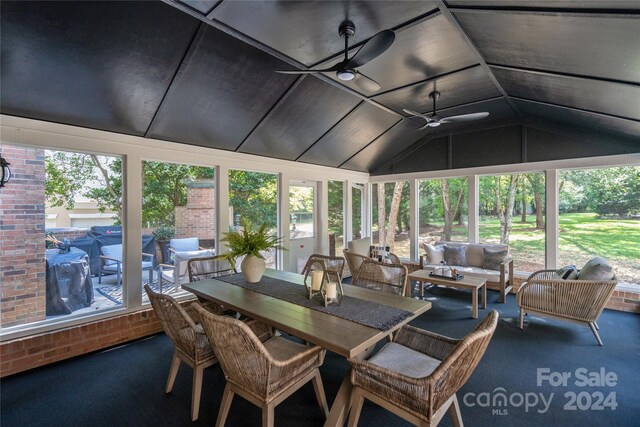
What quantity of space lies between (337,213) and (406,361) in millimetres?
4463

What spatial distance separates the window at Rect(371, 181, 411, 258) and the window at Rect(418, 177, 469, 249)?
1.10 feet

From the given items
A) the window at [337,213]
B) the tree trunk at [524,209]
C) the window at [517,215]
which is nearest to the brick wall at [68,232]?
the window at [337,213]

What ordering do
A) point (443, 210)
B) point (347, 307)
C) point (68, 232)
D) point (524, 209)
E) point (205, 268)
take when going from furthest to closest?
point (443, 210) → point (524, 209) → point (205, 268) → point (68, 232) → point (347, 307)

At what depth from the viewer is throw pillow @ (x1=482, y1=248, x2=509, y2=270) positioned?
4.86m

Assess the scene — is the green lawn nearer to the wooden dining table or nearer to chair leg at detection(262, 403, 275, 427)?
the wooden dining table

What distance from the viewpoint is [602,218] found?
444 centimetres

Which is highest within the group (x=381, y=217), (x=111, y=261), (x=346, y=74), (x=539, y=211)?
(x=346, y=74)

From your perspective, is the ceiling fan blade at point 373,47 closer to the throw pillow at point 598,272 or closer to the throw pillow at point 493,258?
the throw pillow at point 598,272

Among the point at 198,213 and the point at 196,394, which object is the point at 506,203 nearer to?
the point at 198,213

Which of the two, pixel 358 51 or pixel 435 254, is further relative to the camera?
pixel 435 254

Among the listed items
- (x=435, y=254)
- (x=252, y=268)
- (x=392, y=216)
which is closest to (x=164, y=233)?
(x=252, y=268)

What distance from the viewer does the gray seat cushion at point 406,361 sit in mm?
1752

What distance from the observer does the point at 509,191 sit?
5293 mm

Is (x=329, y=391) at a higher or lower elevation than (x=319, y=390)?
lower
